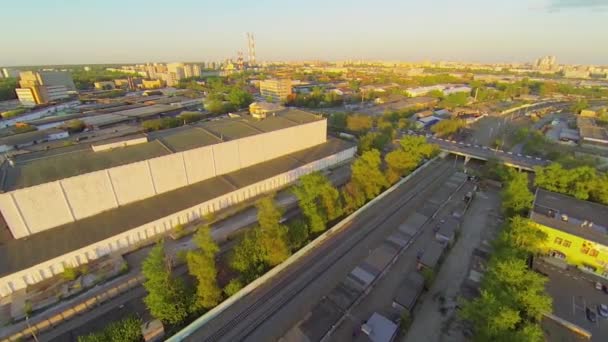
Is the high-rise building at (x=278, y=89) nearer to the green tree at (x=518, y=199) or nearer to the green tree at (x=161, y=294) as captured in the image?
the green tree at (x=518, y=199)

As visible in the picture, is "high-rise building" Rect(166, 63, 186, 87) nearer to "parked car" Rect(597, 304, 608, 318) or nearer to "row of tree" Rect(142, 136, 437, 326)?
"row of tree" Rect(142, 136, 437, 326)

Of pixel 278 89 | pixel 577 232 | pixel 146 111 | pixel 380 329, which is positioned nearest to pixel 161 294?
pixel 380 329

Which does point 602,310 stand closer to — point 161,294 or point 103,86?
point 161,294

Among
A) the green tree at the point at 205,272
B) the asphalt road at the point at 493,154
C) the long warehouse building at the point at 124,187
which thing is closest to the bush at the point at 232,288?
the green tree at the point at 205,272

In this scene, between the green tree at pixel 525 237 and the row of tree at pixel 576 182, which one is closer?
the green tree at pixel 525 237

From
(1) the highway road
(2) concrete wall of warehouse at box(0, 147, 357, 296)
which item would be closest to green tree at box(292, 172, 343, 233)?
(1) the highway road

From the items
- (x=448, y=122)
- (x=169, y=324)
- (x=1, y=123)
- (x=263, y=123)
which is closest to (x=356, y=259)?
(x=169, y=324)

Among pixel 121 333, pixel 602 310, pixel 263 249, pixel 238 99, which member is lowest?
pixel 602 310
